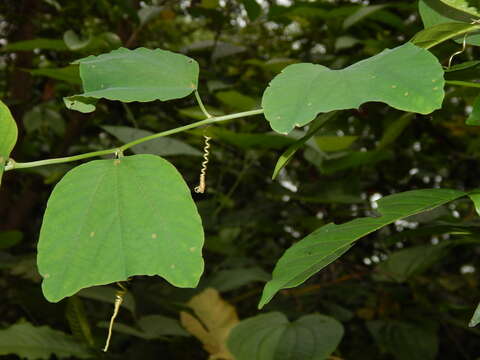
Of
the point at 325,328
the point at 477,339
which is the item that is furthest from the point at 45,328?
the point at 477,339

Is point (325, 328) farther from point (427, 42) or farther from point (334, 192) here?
point (427, 42)

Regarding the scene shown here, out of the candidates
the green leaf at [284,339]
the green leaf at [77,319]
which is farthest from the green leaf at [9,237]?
the green leaf at [284,339]

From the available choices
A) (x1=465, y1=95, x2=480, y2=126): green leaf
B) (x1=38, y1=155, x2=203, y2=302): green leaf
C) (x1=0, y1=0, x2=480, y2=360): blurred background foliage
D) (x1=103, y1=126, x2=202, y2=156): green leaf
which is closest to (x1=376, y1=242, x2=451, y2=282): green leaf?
(x1=0, y1=0, x2=480, y2=360): blurred background foliage

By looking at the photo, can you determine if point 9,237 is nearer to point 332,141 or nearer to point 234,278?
point 234,278

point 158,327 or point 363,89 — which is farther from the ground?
point 363,89

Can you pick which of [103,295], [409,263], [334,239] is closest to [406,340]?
[409,263]

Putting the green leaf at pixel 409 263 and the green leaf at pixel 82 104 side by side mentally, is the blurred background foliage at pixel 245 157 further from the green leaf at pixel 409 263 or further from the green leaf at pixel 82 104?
the green leaf at pixel 82 104

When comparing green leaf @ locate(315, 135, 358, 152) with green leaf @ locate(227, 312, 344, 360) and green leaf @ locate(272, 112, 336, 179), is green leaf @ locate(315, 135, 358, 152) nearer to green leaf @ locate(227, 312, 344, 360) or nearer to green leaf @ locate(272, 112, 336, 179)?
green leaf @ locate(227, 312, 344, 360)
